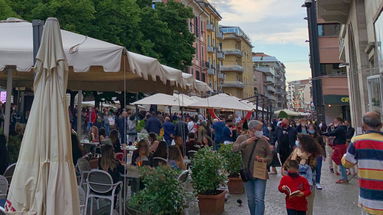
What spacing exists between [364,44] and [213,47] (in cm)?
5231

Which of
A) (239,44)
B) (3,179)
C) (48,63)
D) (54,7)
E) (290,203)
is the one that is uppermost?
(239,44)

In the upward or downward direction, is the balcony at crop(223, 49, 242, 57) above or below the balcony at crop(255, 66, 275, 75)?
below

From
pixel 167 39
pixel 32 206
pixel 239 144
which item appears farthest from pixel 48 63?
pixel 167 39

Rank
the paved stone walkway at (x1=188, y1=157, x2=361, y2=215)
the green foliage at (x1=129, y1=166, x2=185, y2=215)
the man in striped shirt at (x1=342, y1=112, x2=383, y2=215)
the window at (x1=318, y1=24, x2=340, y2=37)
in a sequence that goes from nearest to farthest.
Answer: the man in striped shirt at (x1=342, y1=112, x2=383, y2=215) < the green foliage at (x1=129, y1=166, x2=185, y2=215) < the paved stone walkway at (x1=188, y1=157, x2=361, y2=215) < the window at (x1=318, y1=24, x2=340, y2=37)

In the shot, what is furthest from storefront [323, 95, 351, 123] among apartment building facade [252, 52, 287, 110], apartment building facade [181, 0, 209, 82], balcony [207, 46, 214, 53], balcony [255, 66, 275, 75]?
balcony [255, 66, 275, 75]

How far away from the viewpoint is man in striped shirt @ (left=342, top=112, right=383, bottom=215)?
412 centimetres

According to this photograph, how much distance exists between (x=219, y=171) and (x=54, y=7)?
1657 centimetres

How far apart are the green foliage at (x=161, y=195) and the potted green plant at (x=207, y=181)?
1.56m

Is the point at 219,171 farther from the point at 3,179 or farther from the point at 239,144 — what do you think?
the point at 3,179

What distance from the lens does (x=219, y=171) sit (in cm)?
739

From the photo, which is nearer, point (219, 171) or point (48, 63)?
point (48, 63)

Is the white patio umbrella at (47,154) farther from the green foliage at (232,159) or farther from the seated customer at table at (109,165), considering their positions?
the green foliage at (232,159)

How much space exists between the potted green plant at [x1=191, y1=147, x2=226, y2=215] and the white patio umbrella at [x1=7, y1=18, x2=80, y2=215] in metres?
Answer: 3.20

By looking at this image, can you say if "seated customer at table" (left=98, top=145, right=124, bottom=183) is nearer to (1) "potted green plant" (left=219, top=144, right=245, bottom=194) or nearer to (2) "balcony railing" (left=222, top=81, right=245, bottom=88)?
(1) "potted green plant" (left=219, top=144, right=245, bottom=194)
